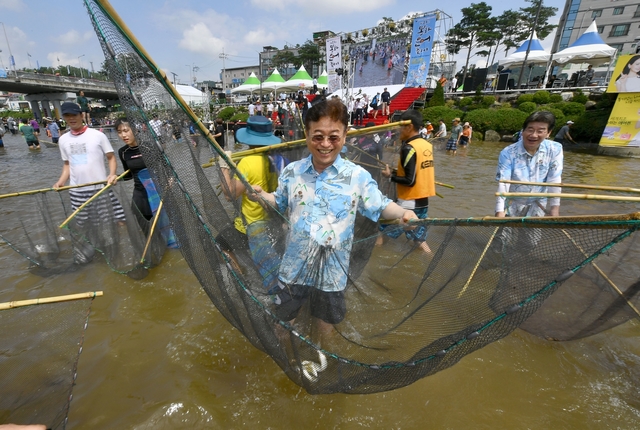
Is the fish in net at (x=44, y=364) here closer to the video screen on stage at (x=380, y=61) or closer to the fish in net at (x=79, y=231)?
the fish in net at (x=79, y=231)

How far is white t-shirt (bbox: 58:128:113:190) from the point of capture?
11.6 ft

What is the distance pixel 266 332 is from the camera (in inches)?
69.9

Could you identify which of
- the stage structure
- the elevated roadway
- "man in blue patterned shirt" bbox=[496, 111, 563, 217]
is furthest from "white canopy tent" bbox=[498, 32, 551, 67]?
the elevated roadway

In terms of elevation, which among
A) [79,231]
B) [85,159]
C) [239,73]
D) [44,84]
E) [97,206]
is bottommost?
[79,231]

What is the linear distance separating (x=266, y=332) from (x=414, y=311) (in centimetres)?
91

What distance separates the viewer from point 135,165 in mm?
3803

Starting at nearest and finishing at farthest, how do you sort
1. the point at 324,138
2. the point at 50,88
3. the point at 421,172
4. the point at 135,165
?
the point at 324,138, the point at 421,172, the point at 135,165, the point at 50,88

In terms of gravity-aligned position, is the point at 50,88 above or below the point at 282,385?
above

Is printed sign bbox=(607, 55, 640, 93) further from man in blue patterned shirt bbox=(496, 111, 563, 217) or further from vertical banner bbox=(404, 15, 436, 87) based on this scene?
man in blue patterned shirt bbox=(496, 111, 563, 217)

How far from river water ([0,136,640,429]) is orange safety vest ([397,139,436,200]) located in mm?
1695

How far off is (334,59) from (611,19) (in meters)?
44.2

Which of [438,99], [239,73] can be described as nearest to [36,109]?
[438,99]

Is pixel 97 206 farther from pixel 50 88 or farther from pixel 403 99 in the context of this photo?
pixel 50 88

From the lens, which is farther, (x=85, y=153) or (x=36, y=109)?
(x=36, y=109)
